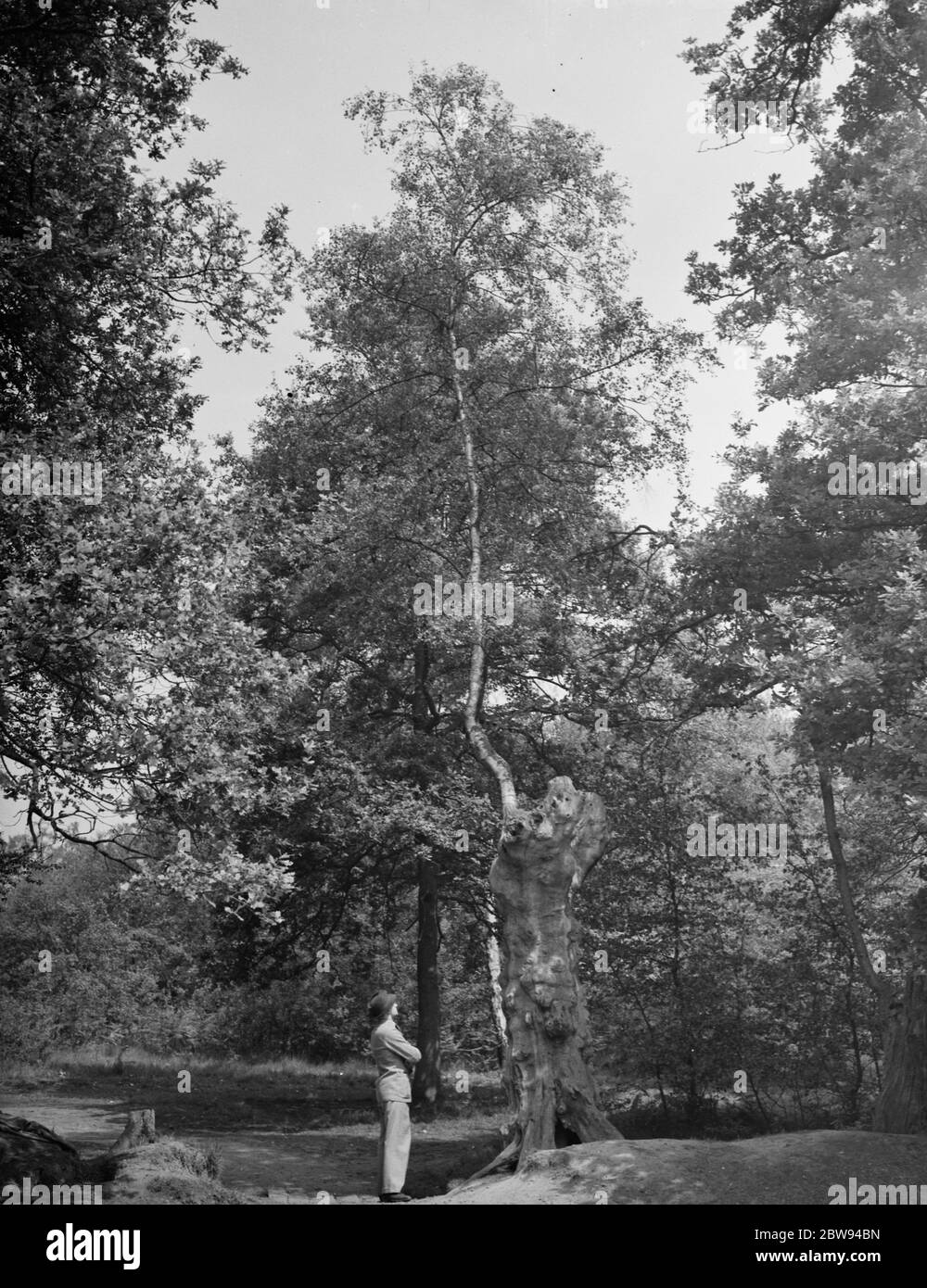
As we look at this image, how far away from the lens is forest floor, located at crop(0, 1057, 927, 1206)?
10.4 meters

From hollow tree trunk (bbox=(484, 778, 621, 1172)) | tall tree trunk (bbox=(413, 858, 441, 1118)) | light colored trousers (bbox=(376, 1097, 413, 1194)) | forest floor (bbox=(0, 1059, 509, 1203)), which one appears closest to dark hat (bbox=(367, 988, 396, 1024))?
light colored trousers (bbox=(376, 1097, 413, 1194))

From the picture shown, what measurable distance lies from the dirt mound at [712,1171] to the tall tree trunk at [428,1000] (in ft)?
36.7

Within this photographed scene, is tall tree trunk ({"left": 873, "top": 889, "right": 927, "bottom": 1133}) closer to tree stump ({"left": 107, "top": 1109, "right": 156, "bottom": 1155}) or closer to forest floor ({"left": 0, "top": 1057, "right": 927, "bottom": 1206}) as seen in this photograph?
forest floor ({"left": 0, "top": 1057, "right": 927, "bottom": 1206})

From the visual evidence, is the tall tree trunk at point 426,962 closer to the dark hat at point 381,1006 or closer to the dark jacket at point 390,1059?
the dark jacket at point 390,1059

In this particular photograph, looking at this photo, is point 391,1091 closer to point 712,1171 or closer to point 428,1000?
point 712,1171

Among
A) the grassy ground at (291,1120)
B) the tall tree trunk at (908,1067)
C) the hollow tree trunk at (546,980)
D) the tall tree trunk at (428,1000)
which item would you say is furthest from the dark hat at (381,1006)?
the tall tree trunk at (428,1000)

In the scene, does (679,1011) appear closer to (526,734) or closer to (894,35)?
(526,734)

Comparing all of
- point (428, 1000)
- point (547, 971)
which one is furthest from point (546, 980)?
point (428, 1000)

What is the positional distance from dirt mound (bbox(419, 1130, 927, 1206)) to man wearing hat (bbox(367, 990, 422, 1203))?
0.49 meters

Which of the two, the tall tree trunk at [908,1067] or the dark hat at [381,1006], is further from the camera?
the tall tree trunk at [908,1067]

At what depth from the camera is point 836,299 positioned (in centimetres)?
1459

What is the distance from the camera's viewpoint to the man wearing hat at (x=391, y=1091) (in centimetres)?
1044

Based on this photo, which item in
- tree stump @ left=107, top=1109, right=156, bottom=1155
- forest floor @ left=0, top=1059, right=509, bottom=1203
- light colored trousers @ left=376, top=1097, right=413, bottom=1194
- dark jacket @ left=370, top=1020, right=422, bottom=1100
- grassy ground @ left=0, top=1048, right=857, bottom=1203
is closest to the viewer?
dark jacket @ left=370, top=1020, right=422, bottom=1100

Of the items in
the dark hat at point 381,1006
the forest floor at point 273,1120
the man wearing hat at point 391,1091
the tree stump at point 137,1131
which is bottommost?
the forest floor at point 273,1120
